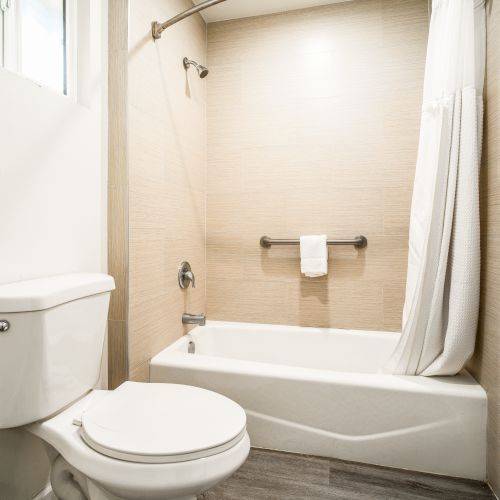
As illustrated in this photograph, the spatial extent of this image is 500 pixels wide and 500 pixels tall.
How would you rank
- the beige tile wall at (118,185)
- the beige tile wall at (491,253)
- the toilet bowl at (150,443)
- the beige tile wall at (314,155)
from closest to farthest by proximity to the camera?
the toilet bowl at (150,443), the beige tile wall at (491,253), the beige tile wall at (118,185), the beige tile wall at (314,155)

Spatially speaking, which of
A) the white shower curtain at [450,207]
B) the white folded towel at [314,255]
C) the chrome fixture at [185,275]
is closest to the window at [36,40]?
the chrome fixture at [185,275]

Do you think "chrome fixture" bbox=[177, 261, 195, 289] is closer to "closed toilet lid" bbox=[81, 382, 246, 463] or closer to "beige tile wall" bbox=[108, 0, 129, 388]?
"beige tile wall" bbox=[108, 0, 129, 388]

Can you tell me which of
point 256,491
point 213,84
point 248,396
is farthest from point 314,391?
point 213,84

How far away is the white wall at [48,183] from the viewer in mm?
1052

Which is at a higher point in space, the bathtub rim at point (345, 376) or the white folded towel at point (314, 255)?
the white folded towel at point (314, 255)

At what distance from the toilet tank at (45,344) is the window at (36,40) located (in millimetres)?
729

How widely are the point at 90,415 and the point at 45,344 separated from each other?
24 centimetres

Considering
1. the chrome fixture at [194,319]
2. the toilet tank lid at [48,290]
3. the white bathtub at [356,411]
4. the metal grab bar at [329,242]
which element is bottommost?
the white bathtub at [356,411]

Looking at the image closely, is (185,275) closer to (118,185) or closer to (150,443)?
(118,185)

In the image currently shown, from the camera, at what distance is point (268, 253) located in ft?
7.18

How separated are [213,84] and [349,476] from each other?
2204 millimetres

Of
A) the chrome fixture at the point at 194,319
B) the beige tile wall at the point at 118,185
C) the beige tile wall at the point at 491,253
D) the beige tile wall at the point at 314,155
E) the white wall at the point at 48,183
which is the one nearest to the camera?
the white wall at the point at 48,183

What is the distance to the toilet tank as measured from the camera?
913 mm

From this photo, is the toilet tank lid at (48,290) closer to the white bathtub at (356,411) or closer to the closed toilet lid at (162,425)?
the closed toilet lid at (162,425)
